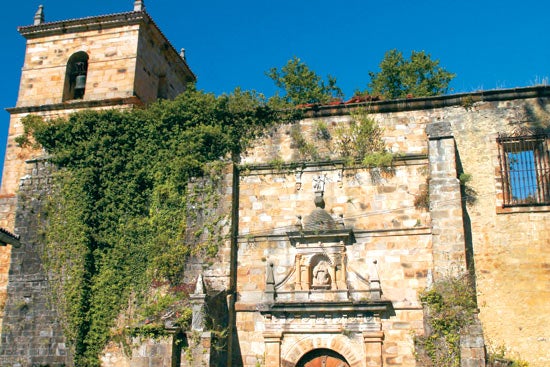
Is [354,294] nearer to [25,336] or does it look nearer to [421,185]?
[421,185]

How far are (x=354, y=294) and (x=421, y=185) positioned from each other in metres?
3.17

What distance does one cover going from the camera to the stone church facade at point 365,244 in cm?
1541

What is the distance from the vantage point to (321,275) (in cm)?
1625

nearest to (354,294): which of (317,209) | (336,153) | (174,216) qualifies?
(317,209)

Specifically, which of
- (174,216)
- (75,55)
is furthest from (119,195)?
(75,55)

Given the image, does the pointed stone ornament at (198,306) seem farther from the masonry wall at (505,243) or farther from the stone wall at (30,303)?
the masonry wall at (505,243)

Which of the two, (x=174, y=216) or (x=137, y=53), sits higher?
(x=137, y=53)

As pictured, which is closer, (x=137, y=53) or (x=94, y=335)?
(x=94, y=335)

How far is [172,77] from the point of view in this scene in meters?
22.9

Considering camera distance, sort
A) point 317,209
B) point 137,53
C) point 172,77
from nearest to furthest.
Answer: point 317,209 < point 137,53 < point 172,77

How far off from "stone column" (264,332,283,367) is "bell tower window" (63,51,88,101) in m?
9.45

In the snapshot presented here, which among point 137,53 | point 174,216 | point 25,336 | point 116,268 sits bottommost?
point 25,336

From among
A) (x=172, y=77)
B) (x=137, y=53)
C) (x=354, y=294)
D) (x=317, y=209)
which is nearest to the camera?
(x=354, y=294)

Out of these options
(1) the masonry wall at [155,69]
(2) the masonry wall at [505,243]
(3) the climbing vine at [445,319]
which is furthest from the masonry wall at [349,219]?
(1) the masonry wall at [155,69]
